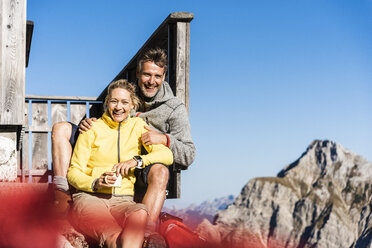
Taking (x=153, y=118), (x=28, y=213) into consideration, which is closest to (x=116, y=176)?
(x=28, y=213)

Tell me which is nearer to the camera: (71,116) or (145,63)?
(145,63)

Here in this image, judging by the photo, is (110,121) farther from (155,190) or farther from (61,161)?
(155,190)

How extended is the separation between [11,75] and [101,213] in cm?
218

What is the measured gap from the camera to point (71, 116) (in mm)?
8977

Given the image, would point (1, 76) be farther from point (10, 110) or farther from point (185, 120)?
point (185, 120)

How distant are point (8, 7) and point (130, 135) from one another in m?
2.08

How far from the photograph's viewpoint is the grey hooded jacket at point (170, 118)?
492 centimetres

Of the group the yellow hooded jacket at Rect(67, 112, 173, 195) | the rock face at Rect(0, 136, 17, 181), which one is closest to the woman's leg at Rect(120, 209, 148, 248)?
the yellow hooded jacket at Rect(67, 112, 173, 195)

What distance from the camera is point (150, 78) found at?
4895mm

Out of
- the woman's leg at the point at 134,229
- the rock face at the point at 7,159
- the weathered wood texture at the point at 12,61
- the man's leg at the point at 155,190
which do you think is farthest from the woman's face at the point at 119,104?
the rock face at the point at 7,159

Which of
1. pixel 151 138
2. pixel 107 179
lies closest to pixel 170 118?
pixel 151 138

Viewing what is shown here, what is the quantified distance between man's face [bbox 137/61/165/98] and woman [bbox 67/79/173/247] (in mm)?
598

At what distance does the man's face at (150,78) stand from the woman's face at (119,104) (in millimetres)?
686

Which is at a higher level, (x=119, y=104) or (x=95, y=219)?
(x=119, y=104)
